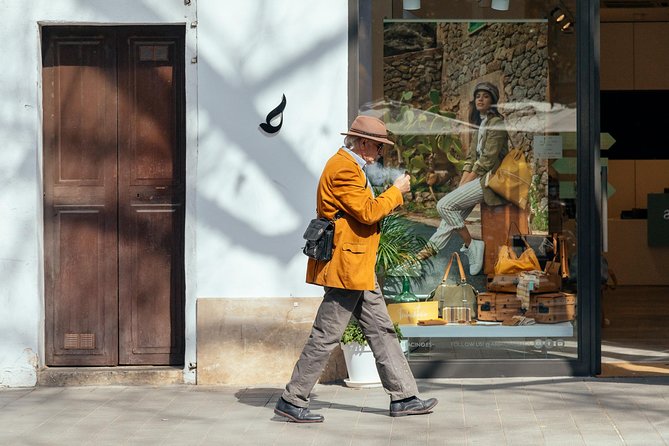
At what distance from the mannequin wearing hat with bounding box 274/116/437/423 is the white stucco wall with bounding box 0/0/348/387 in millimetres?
1418

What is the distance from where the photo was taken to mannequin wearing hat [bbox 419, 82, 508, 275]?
31.2 ft

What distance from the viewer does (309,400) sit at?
26.6 ft

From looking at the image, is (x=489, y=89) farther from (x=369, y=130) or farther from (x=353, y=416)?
(x=353, y=416)

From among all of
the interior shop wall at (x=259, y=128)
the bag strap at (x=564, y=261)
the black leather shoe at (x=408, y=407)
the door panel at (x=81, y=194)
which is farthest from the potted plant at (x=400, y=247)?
the door panel at (x=81, y=194)

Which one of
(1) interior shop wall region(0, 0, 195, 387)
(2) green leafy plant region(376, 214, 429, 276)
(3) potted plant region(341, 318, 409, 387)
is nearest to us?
(3) potted plant region(341, 318, 409, 387)

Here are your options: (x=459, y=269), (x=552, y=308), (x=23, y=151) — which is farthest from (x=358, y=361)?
(x=23, y=151)

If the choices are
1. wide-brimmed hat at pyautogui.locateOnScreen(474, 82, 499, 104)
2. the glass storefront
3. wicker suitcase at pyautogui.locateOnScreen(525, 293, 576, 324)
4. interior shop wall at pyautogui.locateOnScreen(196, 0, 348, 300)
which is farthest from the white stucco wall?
wicker suitcase at pyautogui.locateOnScreen(525, 293, 576, 324)

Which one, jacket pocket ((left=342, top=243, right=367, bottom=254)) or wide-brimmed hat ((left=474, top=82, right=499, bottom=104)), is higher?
wide-brimmed hat ((left=474, top=82, right=499, bottom=104))

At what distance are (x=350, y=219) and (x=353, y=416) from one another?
1.29 m

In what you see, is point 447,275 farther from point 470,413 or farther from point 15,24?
point 15,24

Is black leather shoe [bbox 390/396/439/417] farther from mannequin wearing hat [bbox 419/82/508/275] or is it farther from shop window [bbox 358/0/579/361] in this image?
mannequin wearing hat [bbox 419/82/508/275]

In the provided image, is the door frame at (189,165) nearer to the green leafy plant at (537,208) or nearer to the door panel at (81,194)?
the door panel at (81,194)

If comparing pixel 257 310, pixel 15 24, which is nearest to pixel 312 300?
pixel 257 310

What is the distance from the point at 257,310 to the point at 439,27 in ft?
8.29
